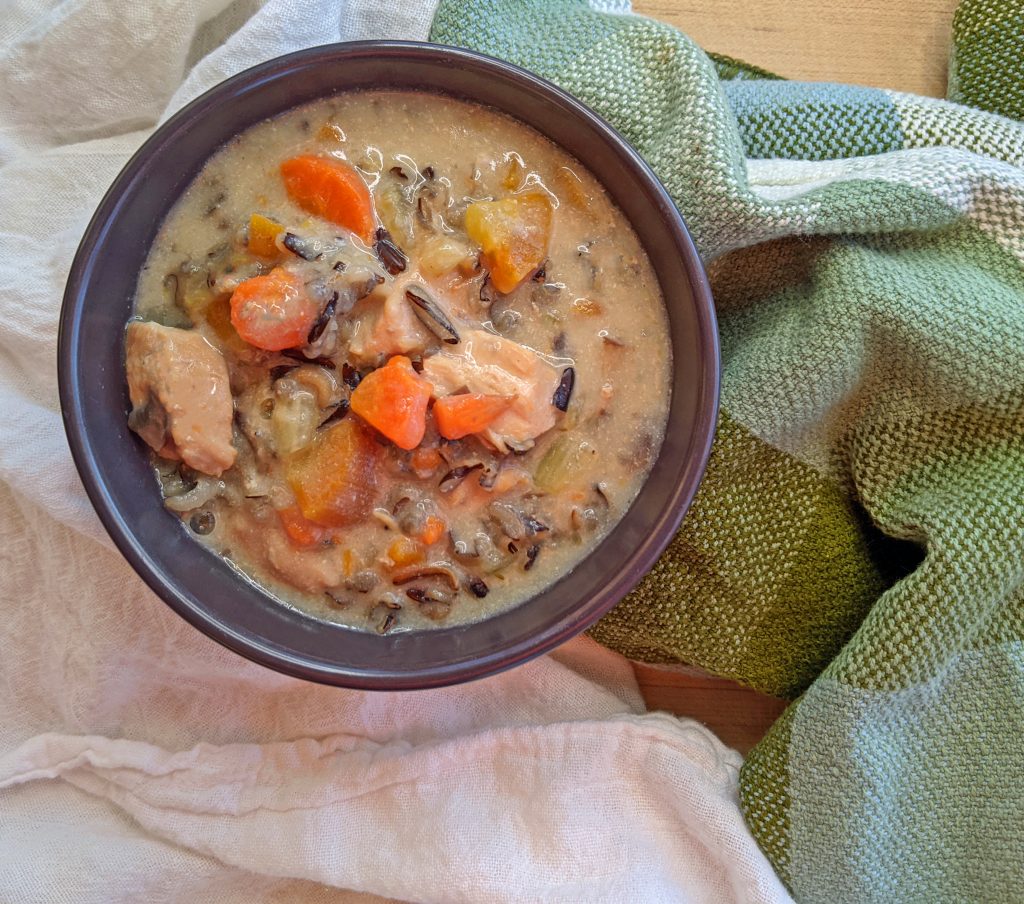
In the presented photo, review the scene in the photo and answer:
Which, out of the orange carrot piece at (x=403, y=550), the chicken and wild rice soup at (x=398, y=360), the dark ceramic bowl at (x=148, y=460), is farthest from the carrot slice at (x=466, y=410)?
the dark ceramic bowl at (x=148, y=460)

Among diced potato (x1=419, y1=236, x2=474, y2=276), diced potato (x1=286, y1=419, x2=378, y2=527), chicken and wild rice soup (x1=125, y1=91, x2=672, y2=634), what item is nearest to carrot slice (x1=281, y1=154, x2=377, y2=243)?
chicken and wild rice soup (x1=125, y1=91, x2=672, y2=634)

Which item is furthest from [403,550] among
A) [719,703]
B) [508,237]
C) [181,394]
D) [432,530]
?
[719,703]

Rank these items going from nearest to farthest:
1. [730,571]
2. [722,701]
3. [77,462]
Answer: [77,462]
[730,571]
[722,701]

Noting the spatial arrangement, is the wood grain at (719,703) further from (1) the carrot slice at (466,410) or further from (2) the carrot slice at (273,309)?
(2) the carrot slice at (273,309)

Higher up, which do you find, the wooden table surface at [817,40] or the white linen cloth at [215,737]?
the wooden table surface at [817,40]

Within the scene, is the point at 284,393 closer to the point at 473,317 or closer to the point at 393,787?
the point at 473,317

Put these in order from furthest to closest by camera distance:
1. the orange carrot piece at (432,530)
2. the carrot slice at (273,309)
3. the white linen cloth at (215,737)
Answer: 1. the white linen cloth at (215,737)
2. the orange carrot piece at (432,530)
3. the carrot slice at (273,309)

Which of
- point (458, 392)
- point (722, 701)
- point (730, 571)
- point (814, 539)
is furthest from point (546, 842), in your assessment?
point (458, 392)
